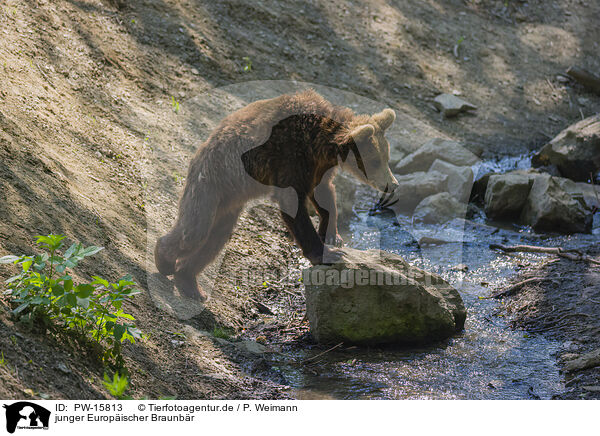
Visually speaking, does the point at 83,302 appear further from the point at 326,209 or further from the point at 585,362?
the point at 585,362

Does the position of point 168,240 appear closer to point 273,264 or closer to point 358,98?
point 273,264

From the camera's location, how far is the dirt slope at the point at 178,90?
465 cm

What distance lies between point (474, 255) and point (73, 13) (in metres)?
7.67

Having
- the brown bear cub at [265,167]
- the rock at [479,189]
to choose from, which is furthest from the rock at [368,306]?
the rock at [479,189]

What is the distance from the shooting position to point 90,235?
5.43 m

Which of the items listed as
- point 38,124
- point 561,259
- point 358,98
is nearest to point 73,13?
point 38,124

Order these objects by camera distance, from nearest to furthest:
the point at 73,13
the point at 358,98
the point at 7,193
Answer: the point at 7,193 → the point at 73,13 → the point at 358,98

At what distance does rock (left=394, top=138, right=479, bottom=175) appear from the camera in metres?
10.3

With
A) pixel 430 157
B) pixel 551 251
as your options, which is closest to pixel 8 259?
pixel 551 251

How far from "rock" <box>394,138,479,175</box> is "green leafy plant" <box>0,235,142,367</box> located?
23.7 feet

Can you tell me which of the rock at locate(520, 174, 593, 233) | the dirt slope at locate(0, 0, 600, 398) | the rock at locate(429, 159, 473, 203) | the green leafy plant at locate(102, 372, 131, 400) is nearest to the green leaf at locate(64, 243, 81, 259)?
the dirt slope at locate(0, 0, 600, 398)

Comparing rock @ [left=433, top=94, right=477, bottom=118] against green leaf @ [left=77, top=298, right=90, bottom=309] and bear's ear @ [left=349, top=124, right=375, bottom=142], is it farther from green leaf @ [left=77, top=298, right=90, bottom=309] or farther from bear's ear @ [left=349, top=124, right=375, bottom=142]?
green leaf @ [left=77, top=298, right=90, bottom=309]

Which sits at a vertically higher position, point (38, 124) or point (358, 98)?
point (38, 124)
